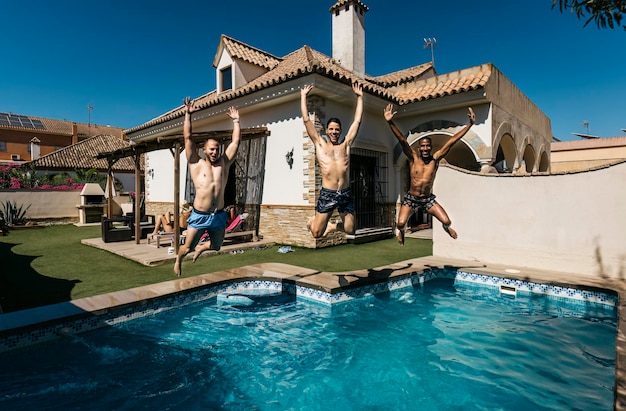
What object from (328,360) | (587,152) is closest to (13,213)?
(328,360)

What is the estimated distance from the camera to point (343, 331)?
552 cm

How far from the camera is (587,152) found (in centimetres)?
2819

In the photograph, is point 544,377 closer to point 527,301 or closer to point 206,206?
point 527,301

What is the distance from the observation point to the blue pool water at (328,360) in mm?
3711

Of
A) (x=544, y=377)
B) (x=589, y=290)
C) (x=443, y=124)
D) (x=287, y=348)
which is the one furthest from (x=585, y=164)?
(x=287, y=348)

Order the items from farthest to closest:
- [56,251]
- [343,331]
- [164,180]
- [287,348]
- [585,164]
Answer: [585,164], [164,180], [56,251], [343,331], [287,348]

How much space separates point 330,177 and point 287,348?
8.49 ft

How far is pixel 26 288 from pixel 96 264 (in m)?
2.24

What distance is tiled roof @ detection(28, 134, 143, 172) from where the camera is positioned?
2820 centimetres

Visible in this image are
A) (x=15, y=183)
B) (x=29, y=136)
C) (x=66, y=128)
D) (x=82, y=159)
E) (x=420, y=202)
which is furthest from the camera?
(x=66, y=128)

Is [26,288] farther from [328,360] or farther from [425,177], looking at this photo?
[425,177]

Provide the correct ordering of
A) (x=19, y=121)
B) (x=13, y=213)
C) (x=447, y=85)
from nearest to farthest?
(x=447, y=85) → (x=13, y=213) → (x=19, y=121)

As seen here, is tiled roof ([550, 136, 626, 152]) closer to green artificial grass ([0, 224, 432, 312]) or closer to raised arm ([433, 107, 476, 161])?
green artificial grass ([0, 224, 432, 312])

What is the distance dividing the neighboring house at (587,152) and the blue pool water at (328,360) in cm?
2527
